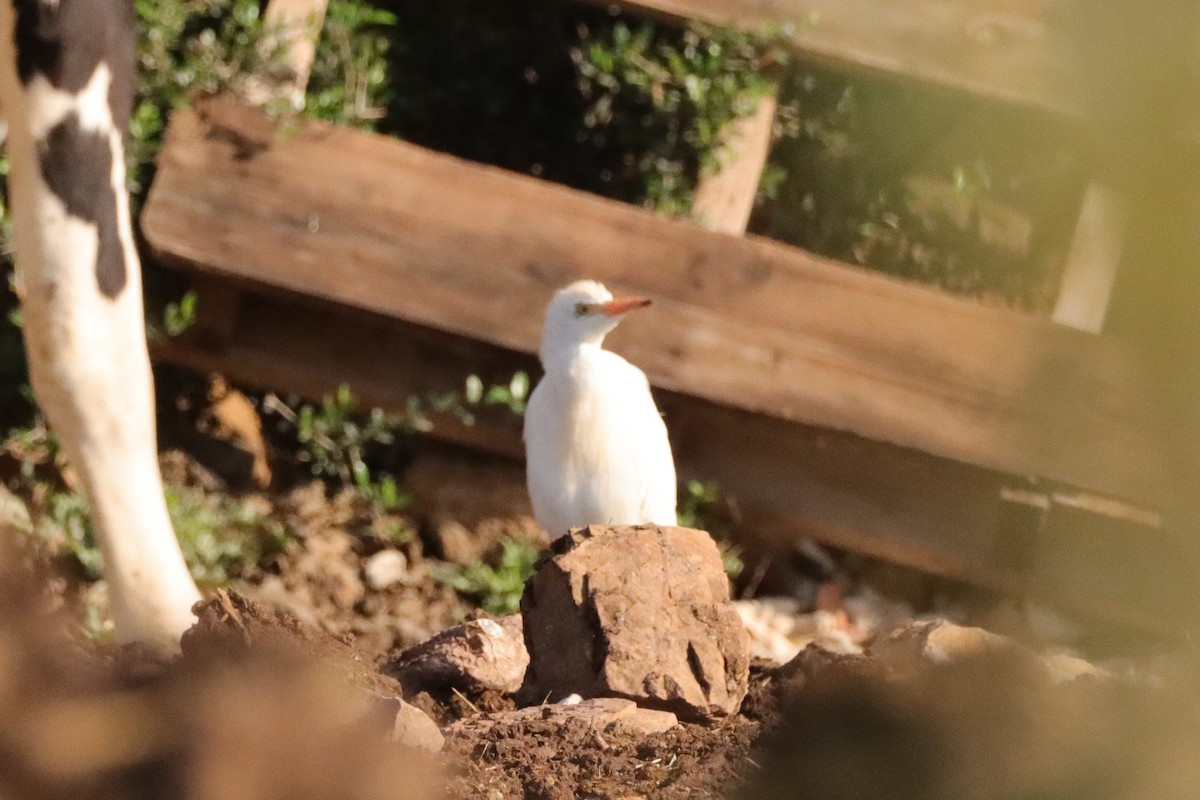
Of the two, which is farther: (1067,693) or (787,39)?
(787,39)

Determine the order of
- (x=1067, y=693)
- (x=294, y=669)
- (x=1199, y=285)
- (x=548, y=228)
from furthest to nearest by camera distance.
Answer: (x=548, y=228) → (x=294, y=669) → (x=1067, y=693) → (x=1199, y=285)

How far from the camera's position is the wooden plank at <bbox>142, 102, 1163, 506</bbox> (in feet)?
13.6

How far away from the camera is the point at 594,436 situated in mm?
3678

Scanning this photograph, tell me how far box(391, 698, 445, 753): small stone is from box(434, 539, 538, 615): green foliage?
7.81ft

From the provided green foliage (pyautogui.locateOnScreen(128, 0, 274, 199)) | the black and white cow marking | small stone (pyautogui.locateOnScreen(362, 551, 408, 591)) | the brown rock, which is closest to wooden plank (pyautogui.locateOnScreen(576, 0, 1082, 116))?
green foliage (pyautogui.locateOnScreen(128, 0, 274, 199))

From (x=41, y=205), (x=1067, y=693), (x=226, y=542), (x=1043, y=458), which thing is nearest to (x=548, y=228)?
(x=226, y=542)

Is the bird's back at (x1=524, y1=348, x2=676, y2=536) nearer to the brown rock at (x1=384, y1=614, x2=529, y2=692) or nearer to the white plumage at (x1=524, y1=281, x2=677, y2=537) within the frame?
the white plumage at (x1=524, y1=281, x2=677, y2=537)

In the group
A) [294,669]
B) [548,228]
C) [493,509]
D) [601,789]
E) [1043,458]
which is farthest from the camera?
[493,509]

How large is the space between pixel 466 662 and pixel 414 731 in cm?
120

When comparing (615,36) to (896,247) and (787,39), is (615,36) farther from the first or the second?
(896,247)

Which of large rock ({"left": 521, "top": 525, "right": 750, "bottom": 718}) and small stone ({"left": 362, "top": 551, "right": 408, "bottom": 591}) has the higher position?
large rock ({"left": 521, "top": 525, "right": 750, "bottom": 718})

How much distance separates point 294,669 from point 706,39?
13.8ft

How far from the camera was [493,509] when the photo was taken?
4574 millimetres

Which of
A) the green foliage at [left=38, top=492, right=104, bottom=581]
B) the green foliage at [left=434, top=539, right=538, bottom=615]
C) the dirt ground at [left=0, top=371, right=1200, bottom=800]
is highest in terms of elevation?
the dirt ground at [left=0, top=371, right=1200, bottom=800]
